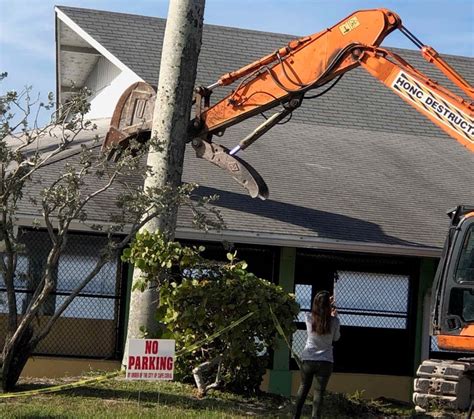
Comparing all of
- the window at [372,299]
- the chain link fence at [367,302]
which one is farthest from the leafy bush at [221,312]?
the window at [372,299]

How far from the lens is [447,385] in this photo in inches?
533

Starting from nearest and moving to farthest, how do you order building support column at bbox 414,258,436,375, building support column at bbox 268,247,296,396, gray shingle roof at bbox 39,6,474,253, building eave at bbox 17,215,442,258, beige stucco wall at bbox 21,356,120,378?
building eave at bbox 17,215,442,258 → beige stucco wall at bbox 21,356,120,378 → gray shingle roof at bbox 39,6,474,253 → building support column at bbox 268,247,296,396 → building support column at bbox 414,258,436,375

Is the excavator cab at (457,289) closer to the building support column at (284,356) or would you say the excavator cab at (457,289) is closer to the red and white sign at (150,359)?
the red and white sign at (150,359)

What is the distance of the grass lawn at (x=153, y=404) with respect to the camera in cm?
1258

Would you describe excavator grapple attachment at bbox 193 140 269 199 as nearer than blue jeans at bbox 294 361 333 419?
No

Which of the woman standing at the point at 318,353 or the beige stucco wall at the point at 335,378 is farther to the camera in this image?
the beige stucco wall at the point at 335,378

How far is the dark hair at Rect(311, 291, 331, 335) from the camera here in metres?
13.0

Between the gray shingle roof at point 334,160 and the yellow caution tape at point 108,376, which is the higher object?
the gray shingle roof at point 334,160

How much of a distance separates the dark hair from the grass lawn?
4.19ft

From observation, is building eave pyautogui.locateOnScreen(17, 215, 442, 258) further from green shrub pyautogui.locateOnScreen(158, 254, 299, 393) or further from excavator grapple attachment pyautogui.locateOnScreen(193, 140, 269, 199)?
green shrub pyautogui.locateOnScreen(158, 254, 299, 393)

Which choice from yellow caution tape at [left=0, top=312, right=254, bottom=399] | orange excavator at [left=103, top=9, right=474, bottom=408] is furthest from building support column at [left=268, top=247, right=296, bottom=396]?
yellow caution tape at [left=0, top=312, right=254, bottom=399]

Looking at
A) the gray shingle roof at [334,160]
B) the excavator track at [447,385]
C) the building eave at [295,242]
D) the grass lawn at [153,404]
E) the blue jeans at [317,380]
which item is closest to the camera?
the grass lawn at [153,404]

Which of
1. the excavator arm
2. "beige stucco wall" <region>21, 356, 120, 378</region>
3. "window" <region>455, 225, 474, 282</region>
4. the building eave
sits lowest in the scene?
"beige stucco wall" <region>21, 356, 120, 378</region>

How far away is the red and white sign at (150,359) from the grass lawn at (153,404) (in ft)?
1.87
